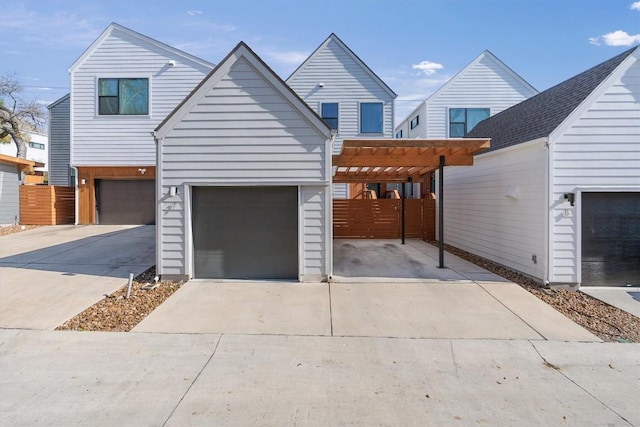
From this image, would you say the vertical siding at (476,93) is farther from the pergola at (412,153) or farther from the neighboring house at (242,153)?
the neighboring house at (242,153)

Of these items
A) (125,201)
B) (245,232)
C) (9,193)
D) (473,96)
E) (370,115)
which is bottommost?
(245,232)

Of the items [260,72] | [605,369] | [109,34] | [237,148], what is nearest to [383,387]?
[605,369]

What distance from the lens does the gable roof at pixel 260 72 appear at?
706cm

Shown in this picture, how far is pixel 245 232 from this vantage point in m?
7.41

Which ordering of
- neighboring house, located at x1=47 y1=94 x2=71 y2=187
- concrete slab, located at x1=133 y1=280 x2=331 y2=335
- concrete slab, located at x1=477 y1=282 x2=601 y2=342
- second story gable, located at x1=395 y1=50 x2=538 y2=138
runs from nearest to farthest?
concrete slab, located at x1=477 y1=282 x2=601 y2=342 → concrete slab, located at x1=133 y1=280 x2=331 y2=335 → second story gable, located at x1=395 y1=50 x2=538 y2=138 → neighboring house, located at x1=47 y1=94 x2=71 y2=187

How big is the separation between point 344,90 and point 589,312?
12.8 meters

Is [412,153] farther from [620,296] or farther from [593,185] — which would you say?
[620,296]

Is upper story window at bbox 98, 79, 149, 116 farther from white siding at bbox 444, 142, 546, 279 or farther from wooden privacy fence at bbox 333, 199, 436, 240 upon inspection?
white siding at bbox 444, 142, 546, 279

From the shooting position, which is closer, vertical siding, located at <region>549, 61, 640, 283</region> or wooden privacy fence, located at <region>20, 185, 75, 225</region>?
vertical siding, located at <region>549, 61, 640, 283</region>

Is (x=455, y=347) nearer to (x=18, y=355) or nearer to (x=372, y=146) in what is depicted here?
(x=372, y=146)

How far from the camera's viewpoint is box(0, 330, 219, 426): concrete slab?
117 inches

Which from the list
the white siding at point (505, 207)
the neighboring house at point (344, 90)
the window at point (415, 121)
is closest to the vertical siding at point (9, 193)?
the neighboring house at point (344, 90)

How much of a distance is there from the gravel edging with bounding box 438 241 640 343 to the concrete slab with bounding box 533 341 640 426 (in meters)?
0.42

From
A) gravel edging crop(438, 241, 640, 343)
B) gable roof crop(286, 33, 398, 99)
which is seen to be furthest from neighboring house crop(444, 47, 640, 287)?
gable roof crop(286, 33, 398, 99)
